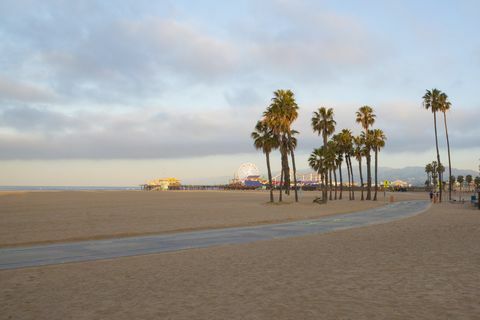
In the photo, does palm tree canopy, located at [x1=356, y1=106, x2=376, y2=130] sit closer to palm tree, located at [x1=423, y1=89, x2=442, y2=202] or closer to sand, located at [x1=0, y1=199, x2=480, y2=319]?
palm tree, located at [x1=423, y1=89, x2=442, y2=202]

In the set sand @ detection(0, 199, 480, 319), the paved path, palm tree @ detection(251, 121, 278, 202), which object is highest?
palm tree @ detection(251, 121, 278, 202)

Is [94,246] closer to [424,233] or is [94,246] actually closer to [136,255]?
[136,255]

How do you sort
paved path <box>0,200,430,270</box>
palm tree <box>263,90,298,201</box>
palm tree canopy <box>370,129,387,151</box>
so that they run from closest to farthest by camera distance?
paved path <box>0,200,430,270</box> → palm tree <box>263,90,298,201</box> → palm tree canopy <box>370,129,387,151</box>

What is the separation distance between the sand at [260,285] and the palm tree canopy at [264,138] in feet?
128

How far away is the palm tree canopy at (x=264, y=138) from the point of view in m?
53.4

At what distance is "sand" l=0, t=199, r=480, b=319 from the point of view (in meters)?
7.09

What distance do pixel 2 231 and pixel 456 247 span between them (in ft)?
61.8

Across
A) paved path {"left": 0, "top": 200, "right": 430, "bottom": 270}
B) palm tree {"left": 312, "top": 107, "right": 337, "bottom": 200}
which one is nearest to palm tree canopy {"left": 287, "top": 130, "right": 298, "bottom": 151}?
palm tree {"left": 312, "top": 107, "right": 337, "bottom": 200}

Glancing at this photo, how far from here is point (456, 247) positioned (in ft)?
46.6

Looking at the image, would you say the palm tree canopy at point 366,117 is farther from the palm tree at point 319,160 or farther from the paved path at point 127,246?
the paved path at point 127,246

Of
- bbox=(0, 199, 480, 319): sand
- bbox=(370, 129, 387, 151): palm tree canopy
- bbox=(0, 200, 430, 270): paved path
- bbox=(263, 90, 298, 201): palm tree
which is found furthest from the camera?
bbox=(370, 129, 387, 151): palm tree canopy

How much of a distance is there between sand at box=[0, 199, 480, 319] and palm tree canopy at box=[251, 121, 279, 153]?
3917cm

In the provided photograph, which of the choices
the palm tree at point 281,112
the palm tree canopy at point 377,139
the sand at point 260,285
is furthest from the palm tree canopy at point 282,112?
the sand at point 260,285

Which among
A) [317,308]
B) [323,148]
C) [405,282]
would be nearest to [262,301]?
[317,308]
